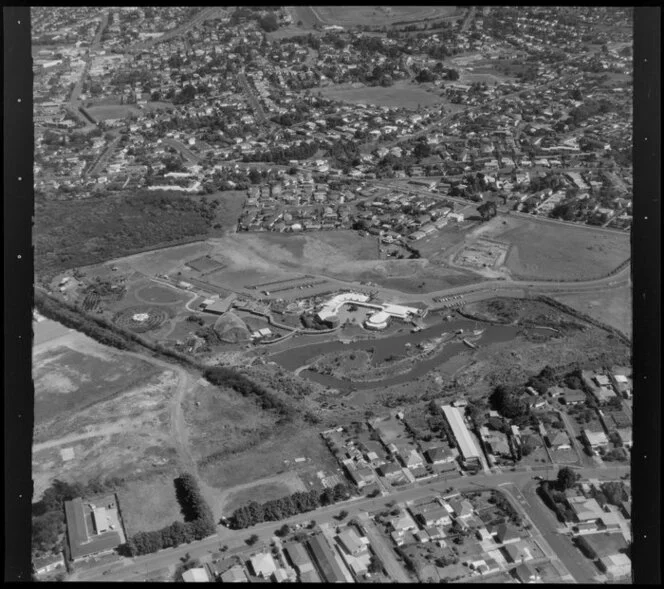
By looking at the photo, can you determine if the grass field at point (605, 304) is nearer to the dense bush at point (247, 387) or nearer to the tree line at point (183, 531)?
the dense bush at point (247, 387)

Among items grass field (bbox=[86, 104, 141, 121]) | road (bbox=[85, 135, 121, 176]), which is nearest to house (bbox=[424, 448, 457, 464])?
road (bbox=[85, 135, 121, 176])

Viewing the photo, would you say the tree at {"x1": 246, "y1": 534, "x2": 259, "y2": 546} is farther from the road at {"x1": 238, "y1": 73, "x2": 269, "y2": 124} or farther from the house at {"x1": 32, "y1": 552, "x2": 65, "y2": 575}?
the road at {"x1": 238, "y1": 73, "x2": 269, "y2": 124}

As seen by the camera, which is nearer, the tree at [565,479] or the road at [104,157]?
the tree at [565,479]

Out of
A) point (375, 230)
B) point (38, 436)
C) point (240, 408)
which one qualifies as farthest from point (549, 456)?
point (375, 230)

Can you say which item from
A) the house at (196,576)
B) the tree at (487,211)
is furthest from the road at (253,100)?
the house at (196,576)

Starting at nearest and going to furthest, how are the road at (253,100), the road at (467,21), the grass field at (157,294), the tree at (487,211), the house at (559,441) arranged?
the house at (559,441)
the grass field at (157,294)
the tree at (487,211)
the road at (253,100)
the road at (467,21)

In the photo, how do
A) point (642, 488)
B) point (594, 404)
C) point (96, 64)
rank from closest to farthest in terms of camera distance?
1. point (642, 488)
2. point (594, 404)
3. point (96, 64)

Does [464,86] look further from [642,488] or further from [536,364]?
[642,488]
